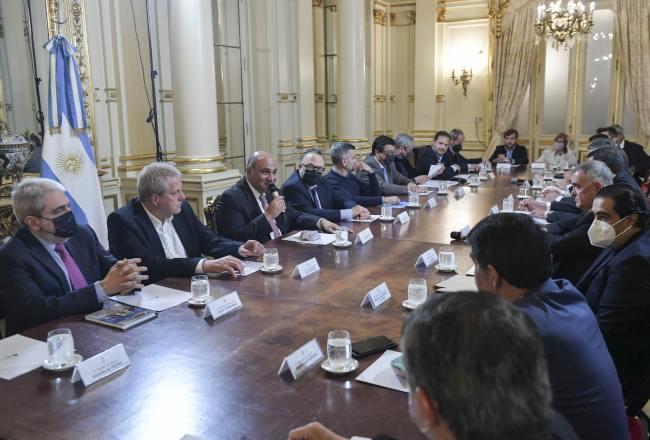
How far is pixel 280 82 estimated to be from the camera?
23.9 ft

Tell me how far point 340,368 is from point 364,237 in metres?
1.83

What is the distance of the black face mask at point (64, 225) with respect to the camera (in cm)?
248

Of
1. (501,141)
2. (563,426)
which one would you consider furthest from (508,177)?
(563,426)

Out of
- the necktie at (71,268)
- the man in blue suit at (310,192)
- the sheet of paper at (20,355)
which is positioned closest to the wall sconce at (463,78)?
the man in blue suit at (310,192)

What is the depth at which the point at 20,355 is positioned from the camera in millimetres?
1931

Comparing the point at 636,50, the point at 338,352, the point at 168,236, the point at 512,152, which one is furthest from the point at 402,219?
the point at 636,50

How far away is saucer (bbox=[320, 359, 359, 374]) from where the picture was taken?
176 centimetres

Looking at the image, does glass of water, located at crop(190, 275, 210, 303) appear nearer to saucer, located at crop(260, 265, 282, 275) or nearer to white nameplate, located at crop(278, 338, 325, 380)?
saucer, located at crop(260, 265, 282, 275)

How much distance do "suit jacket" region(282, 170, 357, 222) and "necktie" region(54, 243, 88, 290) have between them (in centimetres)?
205

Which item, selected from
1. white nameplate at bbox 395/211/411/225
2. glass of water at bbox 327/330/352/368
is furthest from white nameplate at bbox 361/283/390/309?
white nameplate at bbox 395/211/411/225

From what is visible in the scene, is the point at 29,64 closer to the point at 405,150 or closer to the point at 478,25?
the point at 405,150

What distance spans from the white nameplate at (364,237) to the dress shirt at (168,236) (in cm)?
103

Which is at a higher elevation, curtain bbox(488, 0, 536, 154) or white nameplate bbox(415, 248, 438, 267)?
curtain bbox(488, 0, 536, 154)

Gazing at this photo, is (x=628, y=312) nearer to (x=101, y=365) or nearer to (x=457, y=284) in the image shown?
(x=457, y=284)
